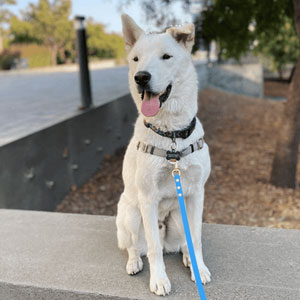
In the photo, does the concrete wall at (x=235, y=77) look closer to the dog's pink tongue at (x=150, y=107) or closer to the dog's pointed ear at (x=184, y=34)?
the dog's pointed ear at (x=184, y=34)

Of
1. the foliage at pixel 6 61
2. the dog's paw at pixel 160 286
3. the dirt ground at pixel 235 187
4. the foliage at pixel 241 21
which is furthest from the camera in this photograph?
the foliage at pixel 6 61

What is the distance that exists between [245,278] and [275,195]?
351 cm

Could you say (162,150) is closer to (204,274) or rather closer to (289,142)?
(204,274)

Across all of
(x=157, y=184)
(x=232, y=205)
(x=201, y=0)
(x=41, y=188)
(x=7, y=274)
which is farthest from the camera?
(x=201, y=0)

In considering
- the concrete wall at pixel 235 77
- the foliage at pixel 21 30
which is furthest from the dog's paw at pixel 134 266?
the foliage at pixel 21 30

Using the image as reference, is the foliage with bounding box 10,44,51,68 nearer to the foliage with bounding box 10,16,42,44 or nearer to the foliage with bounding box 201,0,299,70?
the foliage with bounding box 10,16,42,44

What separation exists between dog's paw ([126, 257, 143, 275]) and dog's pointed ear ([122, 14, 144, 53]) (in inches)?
55.7

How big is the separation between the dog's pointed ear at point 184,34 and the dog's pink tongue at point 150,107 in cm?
40

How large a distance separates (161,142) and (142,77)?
1.48ft

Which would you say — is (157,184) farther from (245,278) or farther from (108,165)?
(108,165)

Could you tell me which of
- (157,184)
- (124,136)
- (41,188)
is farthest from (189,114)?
(124,136)

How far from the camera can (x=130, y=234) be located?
96.3 inches

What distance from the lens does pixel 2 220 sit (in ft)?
10.4

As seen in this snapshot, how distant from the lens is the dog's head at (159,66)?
196 cm
